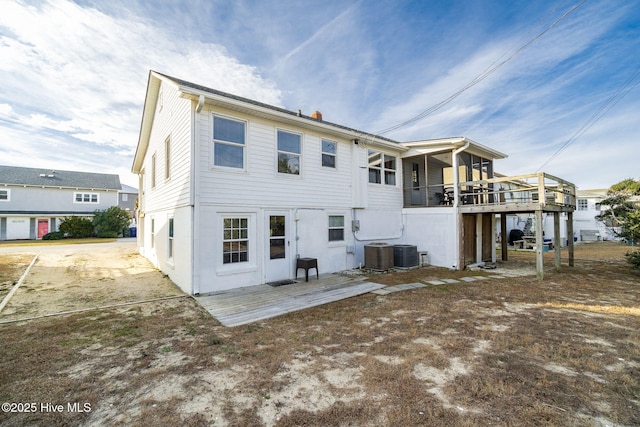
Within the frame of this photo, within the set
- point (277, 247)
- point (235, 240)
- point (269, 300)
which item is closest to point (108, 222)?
point (235, 240)

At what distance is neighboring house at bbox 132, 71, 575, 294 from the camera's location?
732 centimetres

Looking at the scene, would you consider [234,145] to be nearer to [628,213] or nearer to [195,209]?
[195,209]

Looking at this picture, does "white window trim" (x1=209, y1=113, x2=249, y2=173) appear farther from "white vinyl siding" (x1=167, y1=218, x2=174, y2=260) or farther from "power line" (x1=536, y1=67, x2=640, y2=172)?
"power line" (x1=536, y1=67, x2=640, y2=172)

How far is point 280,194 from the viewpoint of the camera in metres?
8.66

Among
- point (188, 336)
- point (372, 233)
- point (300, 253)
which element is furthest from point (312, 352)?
point (372, 233)

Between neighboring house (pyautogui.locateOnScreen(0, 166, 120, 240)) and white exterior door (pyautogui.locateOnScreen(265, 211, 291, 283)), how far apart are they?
31101mm

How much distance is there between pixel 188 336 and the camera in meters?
4.58

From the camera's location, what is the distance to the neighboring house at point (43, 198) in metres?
25.6

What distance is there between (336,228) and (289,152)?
330 centimetres

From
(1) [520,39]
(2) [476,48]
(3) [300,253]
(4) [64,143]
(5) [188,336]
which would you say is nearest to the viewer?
(5) [188,336]

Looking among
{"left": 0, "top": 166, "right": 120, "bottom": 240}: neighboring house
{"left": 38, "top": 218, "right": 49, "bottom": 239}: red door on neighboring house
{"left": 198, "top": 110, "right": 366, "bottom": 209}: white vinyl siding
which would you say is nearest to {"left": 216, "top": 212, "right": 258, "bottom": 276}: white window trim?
{"left": 198, "top": 110, "right": 366, "bottom": 209}: white vinyl siding

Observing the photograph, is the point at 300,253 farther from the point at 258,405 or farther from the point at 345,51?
the point at 345,51

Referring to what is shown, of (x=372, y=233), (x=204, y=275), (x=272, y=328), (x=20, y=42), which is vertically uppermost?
(x=20, y=42)

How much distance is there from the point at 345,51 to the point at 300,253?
10.3 meters
